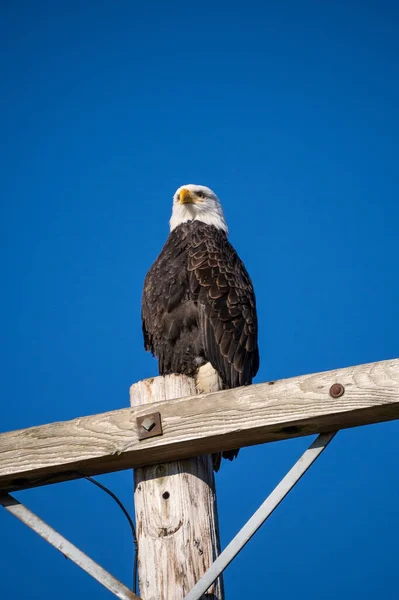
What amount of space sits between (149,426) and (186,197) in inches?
144

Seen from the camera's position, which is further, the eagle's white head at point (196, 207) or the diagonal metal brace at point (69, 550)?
the eagle's white head at point (196, 207)

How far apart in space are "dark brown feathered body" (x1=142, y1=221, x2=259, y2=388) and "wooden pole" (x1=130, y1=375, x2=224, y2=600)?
1705mm

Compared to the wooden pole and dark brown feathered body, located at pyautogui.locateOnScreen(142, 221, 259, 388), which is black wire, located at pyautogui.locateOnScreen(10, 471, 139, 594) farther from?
dark brown feathered body, located at pyautogui.locateOnScreen(142, 221, 259, 388)

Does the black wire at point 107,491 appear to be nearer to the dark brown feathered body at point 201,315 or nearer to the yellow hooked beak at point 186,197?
the dark brown feathered body at point 201,315

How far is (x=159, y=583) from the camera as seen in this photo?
2.28 m

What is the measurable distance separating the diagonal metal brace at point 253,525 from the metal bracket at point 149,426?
1.28 ft

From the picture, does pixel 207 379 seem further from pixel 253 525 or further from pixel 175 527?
pixel 253 525

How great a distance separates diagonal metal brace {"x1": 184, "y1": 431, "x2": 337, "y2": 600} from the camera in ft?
7.09

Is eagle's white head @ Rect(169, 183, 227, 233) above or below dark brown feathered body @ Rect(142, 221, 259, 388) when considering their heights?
above

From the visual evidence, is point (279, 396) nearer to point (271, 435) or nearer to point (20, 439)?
point (271, 435)

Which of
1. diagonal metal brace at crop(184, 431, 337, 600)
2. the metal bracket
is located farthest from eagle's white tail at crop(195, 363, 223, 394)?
diagonal metal brace at crop(184, 431, 337, 600)

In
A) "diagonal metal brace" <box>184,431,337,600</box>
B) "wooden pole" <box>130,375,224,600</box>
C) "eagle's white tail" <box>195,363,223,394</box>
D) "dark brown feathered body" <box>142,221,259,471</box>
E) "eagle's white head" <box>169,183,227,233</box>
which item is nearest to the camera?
"diagonal metal brace" <box>184,431,337,600</box>

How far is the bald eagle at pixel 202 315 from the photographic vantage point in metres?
4.22

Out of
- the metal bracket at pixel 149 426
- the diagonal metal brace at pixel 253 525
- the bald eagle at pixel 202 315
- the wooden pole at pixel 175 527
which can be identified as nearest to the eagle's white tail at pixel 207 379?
the bald eagle at pixel 202 315
